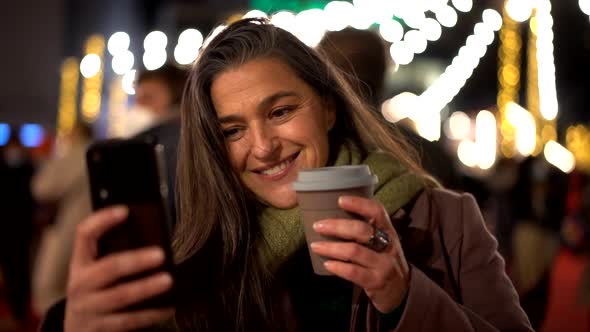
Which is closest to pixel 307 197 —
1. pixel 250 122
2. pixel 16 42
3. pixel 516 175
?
pixel 250 122

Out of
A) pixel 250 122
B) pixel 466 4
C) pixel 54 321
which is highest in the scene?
pixel 466 4

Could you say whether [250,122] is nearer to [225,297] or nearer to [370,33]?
[225,297]

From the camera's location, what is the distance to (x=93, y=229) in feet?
3.55

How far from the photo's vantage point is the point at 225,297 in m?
1.87

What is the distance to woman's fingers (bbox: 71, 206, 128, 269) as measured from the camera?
1.07m

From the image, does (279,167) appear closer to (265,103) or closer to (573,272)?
(265,103)

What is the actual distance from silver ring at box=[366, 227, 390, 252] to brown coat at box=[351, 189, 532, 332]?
14cm

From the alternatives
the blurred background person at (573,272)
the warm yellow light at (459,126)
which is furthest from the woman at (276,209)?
the warm yellow light at (459,126)

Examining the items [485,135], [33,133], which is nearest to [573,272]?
[33,133]

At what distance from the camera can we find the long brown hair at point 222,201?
1.84 m

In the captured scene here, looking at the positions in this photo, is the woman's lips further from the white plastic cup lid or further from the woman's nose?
the white plastic cup lid

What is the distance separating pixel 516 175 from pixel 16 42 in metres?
13.1

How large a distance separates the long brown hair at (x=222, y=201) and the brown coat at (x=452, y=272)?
242 mm

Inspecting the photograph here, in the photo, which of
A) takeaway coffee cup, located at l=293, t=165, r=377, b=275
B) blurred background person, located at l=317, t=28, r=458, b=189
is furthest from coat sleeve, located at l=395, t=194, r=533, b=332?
blurred background person, located at l=317, t=28, r=458, b=189
